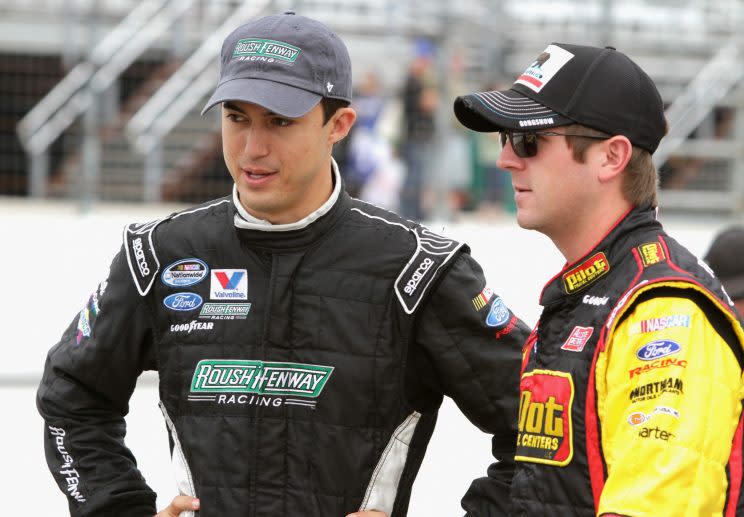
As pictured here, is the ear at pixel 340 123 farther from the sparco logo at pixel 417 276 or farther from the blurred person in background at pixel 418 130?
the blurred person in background at pixel 418 130

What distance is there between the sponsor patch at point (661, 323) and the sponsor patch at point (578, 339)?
13 cm

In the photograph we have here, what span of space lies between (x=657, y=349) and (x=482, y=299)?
83 centimetres

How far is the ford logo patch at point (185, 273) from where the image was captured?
A: 2898 millimetres

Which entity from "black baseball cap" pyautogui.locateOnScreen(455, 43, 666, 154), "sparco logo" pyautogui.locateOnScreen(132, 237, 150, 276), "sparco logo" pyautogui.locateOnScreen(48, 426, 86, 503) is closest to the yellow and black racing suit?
"black baseball cap" pyautogui.locateOnScreen(455, 43, 666, 154)

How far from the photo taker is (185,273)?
2.91 meters

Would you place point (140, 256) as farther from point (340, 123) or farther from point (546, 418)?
point (546, 418)

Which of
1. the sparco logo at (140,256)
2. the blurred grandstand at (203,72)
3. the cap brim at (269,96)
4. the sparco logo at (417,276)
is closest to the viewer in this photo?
the cap brim at (269,96)

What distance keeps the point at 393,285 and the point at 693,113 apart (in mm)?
10537

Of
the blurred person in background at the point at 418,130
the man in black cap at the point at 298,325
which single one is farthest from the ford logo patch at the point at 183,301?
the blurred person in background at the point at 418,130

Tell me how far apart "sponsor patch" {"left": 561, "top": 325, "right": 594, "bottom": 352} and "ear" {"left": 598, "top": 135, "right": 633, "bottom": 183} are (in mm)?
292

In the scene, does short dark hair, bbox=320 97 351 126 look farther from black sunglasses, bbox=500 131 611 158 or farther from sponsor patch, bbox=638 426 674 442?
sponsor patch, bbox=638 426 674 442

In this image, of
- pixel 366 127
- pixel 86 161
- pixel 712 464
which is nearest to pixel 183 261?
pixel 712 464

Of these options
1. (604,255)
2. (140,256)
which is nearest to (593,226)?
(604,255)

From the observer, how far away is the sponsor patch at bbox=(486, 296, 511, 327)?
2.89m
